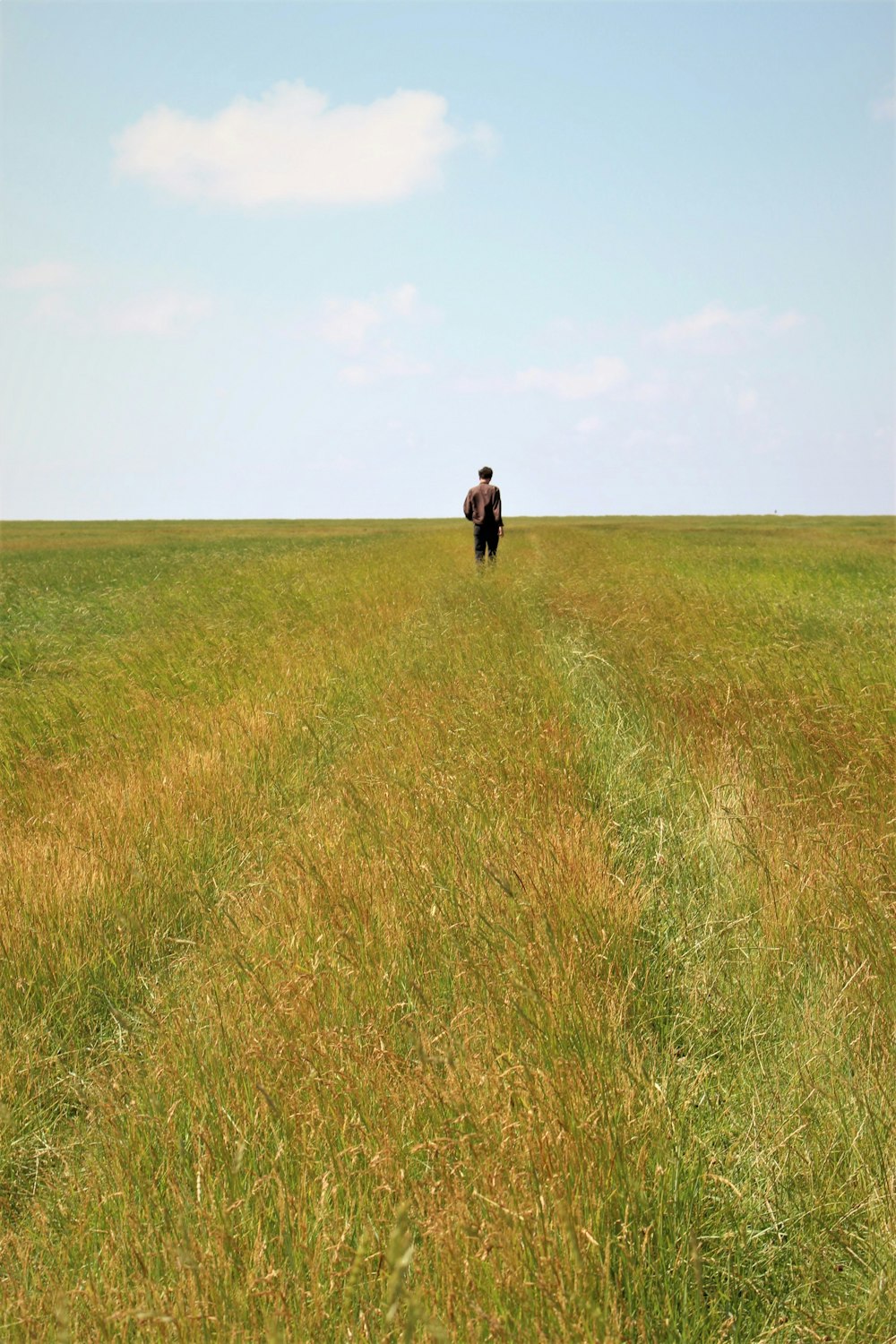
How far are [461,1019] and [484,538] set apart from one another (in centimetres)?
1645

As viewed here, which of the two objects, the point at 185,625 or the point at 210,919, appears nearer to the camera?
the point at 210,919

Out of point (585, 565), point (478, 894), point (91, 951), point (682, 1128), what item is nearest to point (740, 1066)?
point (682, 1128)

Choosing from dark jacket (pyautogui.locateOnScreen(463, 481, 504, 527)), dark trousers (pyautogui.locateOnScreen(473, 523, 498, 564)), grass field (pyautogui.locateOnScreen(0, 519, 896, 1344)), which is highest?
dark jacket (pyautogui.locateOnScreen(463, 481, 504, 527))

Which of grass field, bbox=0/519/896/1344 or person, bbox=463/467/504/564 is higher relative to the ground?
person, bbox=463/467/504/564

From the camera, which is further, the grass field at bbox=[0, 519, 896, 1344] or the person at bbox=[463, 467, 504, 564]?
the person at bbox=[463, 467, 504, 564]

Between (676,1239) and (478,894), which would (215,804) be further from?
(676,1239)

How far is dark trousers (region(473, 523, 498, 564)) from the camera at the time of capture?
1791 cm

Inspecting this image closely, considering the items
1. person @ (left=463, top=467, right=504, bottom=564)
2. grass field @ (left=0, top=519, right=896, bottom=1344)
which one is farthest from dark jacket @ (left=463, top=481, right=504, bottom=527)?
grass field @ (left=0, top=519, right=896, bottom=1344)

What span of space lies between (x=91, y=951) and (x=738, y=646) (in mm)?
5928

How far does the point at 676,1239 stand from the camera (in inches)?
69.4

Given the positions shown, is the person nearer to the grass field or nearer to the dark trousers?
the dark trousers

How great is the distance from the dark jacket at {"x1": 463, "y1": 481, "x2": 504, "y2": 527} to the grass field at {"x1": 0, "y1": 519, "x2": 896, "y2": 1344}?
11.0m

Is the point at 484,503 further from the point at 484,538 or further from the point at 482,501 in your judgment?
the point at 484,538

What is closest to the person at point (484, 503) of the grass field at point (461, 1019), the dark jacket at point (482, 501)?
the dark jacket at point (482, 501)
